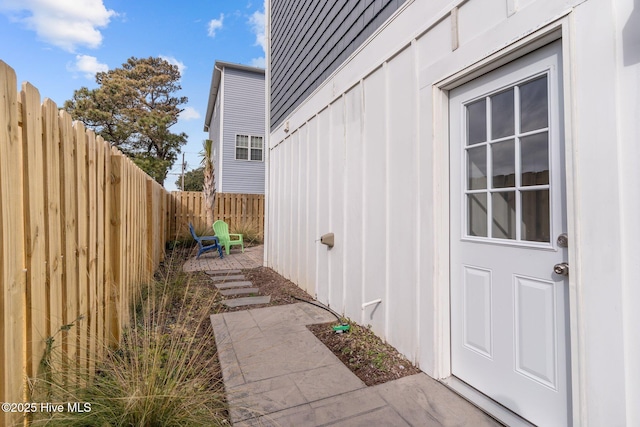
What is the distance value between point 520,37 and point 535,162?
71 cm

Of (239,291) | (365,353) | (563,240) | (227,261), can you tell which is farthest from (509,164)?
(227,261)

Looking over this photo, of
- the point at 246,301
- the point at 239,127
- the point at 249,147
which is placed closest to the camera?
the point at 246,301

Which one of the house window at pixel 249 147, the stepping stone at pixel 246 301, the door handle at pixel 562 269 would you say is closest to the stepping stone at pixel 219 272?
the stepping stone at pixel 246 301

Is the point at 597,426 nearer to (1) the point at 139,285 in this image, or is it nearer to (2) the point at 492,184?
(2) the point at 492,184

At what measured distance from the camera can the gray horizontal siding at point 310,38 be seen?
3.53 m

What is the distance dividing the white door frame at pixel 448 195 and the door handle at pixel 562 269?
0.22 ft

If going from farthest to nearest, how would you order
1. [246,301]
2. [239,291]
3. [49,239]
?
[239,291]
[246,301]
[49,239]

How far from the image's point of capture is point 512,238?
6.48 feet

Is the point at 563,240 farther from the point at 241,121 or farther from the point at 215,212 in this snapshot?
the point at 241,121

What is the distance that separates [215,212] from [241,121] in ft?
18.6

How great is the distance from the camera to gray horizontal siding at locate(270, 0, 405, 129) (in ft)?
11.6

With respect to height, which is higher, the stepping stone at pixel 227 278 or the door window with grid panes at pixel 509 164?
the door window with grid panes at pixel 509 164

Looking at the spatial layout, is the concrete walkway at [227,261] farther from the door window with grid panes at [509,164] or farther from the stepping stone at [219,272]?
the door window with grid panes at [509,164]

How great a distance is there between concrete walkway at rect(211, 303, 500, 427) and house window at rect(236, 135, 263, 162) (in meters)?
13.2
